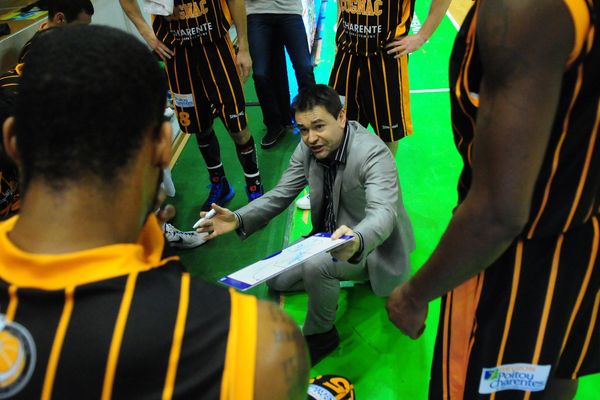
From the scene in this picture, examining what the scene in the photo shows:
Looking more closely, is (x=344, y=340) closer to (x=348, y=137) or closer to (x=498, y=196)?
(x=348, y=137)

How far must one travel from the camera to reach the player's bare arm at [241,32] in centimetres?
283

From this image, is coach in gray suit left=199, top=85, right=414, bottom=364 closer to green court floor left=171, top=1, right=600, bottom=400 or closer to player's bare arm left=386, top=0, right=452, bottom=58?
green court floor left=171, top=1, right=600, bottom=400

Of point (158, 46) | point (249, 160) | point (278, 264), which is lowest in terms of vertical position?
point (249, 160)

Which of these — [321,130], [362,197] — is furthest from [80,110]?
[362,197]

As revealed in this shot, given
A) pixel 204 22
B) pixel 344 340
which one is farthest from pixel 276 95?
pixel 344 340

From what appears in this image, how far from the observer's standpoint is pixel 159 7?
2557 mm

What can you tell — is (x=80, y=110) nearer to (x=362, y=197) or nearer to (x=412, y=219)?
(x=362, y=197)

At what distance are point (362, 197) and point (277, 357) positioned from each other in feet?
5.13

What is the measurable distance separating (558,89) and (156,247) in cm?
70

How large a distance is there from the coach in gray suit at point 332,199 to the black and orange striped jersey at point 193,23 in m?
0.98

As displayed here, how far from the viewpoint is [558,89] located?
70 centimetres

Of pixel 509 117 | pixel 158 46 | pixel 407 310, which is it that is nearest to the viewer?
pixel 509 117

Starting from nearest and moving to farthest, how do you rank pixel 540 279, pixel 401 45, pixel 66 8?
pixel 540 279 → pixel 66 8 → pixel 401 45

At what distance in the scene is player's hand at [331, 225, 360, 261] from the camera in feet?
5.65
